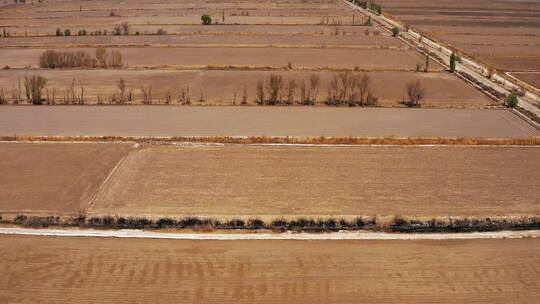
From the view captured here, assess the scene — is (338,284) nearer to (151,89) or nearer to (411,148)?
(411,148)

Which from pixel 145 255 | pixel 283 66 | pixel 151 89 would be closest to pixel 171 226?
pixel 145 255

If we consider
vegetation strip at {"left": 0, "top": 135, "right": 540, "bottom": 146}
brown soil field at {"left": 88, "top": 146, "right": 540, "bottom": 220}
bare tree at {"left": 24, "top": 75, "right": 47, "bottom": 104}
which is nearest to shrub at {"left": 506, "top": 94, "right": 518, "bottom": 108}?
vegetation strip at {"left": 0, "top": 135, "right": 540, "bottom": 146}

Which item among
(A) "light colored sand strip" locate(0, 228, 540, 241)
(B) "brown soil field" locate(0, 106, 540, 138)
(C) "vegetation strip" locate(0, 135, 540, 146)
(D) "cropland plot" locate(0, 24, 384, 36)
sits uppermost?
(D) "cropland plot" locate(0, 24, 384, 36)

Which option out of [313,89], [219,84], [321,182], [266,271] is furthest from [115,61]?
[266,271]

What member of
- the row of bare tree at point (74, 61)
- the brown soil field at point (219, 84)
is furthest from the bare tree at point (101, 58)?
the brown soil field at point (219, 84)

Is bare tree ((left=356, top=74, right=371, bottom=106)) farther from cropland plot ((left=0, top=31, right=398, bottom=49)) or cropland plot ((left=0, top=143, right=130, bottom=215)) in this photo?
cropland plot ((left=0, top=31, right=398, bottom=49))

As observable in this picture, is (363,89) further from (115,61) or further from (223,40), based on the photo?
(223,40)
